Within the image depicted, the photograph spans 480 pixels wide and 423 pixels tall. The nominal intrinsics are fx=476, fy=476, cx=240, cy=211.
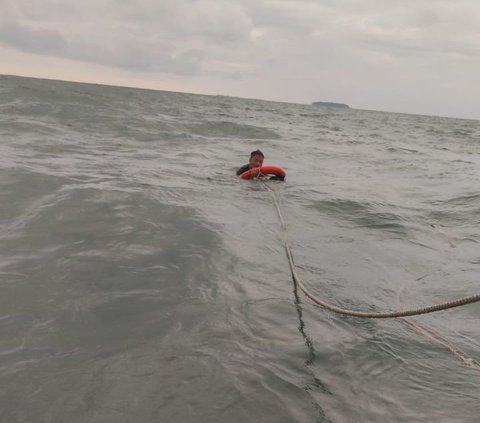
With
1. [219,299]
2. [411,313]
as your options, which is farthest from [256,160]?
[411,313]

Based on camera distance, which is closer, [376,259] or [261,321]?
[261,321]

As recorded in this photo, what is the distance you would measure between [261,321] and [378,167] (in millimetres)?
11890

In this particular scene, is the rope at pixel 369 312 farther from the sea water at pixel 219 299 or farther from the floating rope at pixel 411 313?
the sea water at pixel 219 299

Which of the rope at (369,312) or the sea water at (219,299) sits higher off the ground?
the rope at (369,312)

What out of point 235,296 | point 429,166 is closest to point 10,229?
point 235,296

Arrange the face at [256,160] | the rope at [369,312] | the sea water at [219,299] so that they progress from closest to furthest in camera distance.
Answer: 1. the rope at [369,312]
2. the sea water at [219,299]
3. the face at [256,160]

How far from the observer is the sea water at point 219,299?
3107mm

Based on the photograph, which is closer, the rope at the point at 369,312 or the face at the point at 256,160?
the rope at the point at 369,312

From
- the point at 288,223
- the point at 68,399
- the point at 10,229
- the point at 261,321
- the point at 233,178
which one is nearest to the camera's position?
the point at 68,399

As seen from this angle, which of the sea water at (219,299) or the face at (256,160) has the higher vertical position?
the face at (256,160)

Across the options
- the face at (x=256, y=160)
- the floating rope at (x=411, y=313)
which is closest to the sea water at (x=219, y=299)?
the floating rope at (x=411, y=313)

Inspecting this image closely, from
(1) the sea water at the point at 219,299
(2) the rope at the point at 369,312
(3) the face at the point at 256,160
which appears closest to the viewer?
(2) the rope at the point at 369,312

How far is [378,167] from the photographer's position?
592 inches

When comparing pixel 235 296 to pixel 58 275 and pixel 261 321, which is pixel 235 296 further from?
pixel 58 275
